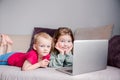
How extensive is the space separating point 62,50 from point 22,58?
14.6 inches

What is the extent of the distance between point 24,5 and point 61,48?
117cm

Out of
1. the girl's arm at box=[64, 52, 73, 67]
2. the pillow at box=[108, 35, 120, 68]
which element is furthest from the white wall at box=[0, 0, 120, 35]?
the girl's arm at box=[64, 52, 73, 67]

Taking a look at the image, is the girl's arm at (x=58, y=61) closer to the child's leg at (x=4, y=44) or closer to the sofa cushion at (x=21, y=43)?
the child's leg at (x=4, y=44)

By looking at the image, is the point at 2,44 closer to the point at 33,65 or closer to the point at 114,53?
the point at 33,65

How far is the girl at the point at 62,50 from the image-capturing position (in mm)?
1644

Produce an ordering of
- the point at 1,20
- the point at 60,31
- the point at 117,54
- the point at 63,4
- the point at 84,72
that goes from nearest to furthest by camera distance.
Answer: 1. the point at 84,72
2. the point at 117,54
3. the point at 60,31
4. the point at 63,4
5. the point at 1,20

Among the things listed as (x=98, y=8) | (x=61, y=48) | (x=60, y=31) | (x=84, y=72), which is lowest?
(x=84, y=72)

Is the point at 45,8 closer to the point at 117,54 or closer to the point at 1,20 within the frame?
the point at 1,20

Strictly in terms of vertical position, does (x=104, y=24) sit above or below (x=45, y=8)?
below

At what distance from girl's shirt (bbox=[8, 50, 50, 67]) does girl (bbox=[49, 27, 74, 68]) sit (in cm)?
7

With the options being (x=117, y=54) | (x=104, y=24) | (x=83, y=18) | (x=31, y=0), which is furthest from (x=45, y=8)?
(x=117, y=54)

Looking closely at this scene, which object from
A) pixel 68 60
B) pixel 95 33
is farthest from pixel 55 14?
pixel 68 60

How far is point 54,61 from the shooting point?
1647mm

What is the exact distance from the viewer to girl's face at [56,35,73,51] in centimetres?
170
